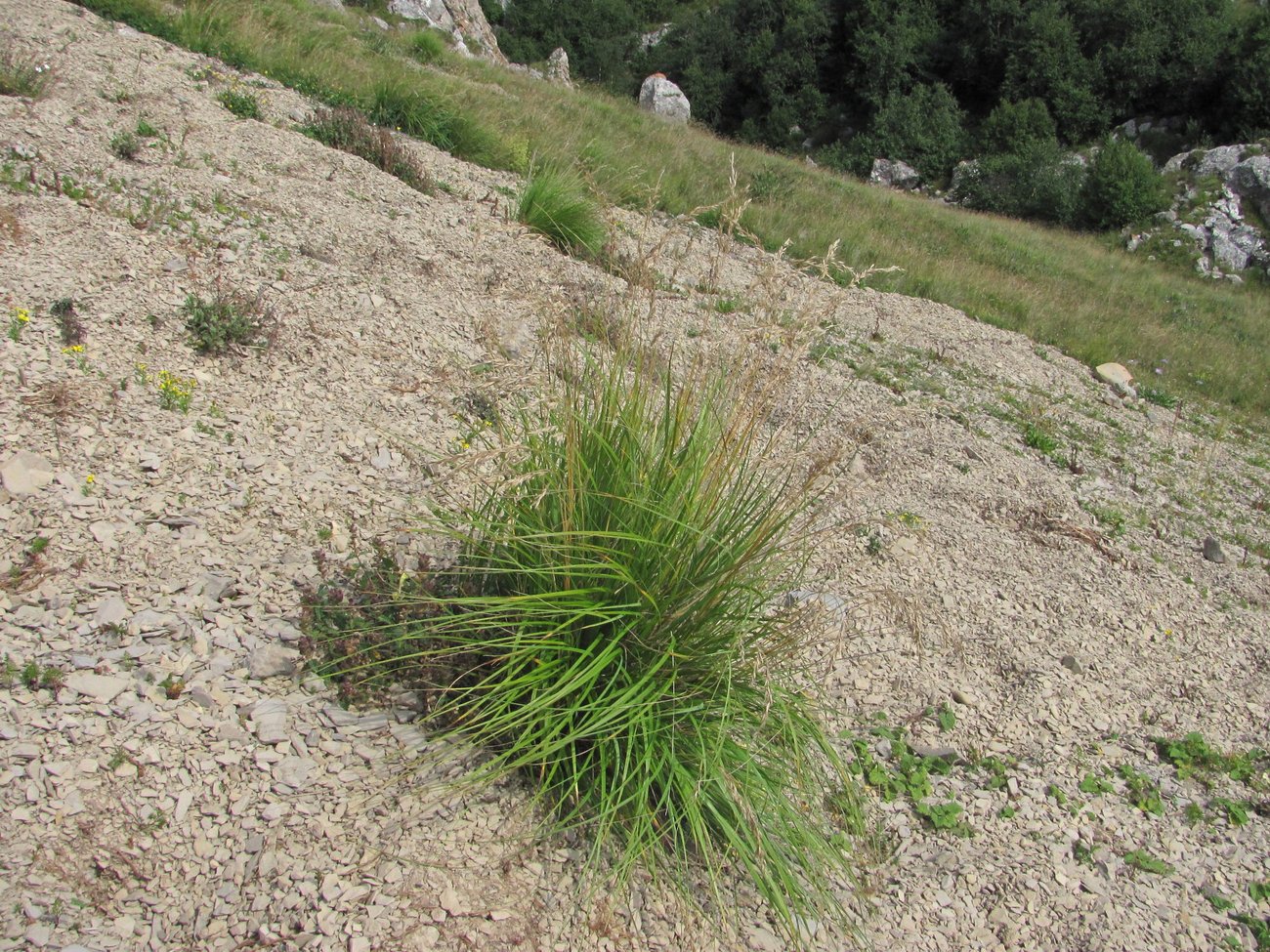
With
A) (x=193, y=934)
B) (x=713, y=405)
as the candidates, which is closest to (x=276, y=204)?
(x=713, y=405)

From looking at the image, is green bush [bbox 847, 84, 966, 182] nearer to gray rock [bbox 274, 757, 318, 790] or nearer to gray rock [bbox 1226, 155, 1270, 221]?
gray rock [bbox 1226, 155, 1270, 221]

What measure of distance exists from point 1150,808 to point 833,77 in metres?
53.6

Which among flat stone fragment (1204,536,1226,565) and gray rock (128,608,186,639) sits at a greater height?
flat stone fragment (1204,536,1226,565)

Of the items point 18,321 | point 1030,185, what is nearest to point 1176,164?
point 1030,185

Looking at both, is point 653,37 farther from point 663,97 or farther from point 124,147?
point 124,147

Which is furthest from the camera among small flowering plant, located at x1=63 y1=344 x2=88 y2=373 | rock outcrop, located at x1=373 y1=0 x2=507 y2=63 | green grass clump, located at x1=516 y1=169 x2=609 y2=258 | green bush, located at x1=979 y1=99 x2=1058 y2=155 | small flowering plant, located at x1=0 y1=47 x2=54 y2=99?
green bush, located at x1=979 y1=99 x2=1058 y2=155

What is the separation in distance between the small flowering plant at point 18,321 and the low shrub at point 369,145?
3.98 meters

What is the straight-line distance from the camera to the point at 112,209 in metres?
5.16

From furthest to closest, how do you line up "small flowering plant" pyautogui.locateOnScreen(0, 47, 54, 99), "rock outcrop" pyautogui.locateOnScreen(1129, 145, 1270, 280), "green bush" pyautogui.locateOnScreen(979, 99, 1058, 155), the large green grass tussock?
"green bush" pyautogui.locateOnScreen(979, 99, 1058, 155)
"rock outcrop" pyautogui.locateOnScreen(1129, 145, 1270, 280)
the large green grass tussock
"small flowering plant" pyautogui.locateOnScreen(0, 47, 54, 99)

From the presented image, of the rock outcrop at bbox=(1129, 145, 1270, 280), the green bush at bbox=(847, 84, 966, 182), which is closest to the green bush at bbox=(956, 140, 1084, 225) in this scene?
the rock outcrop at bbox=(1129, 145, 1270, 280)

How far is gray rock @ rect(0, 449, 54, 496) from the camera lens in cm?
337

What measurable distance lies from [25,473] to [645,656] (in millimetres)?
2596

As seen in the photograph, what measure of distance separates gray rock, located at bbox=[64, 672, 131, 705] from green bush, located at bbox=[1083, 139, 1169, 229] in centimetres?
3311

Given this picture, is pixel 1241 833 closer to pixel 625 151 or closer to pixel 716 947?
pixel 716 947
